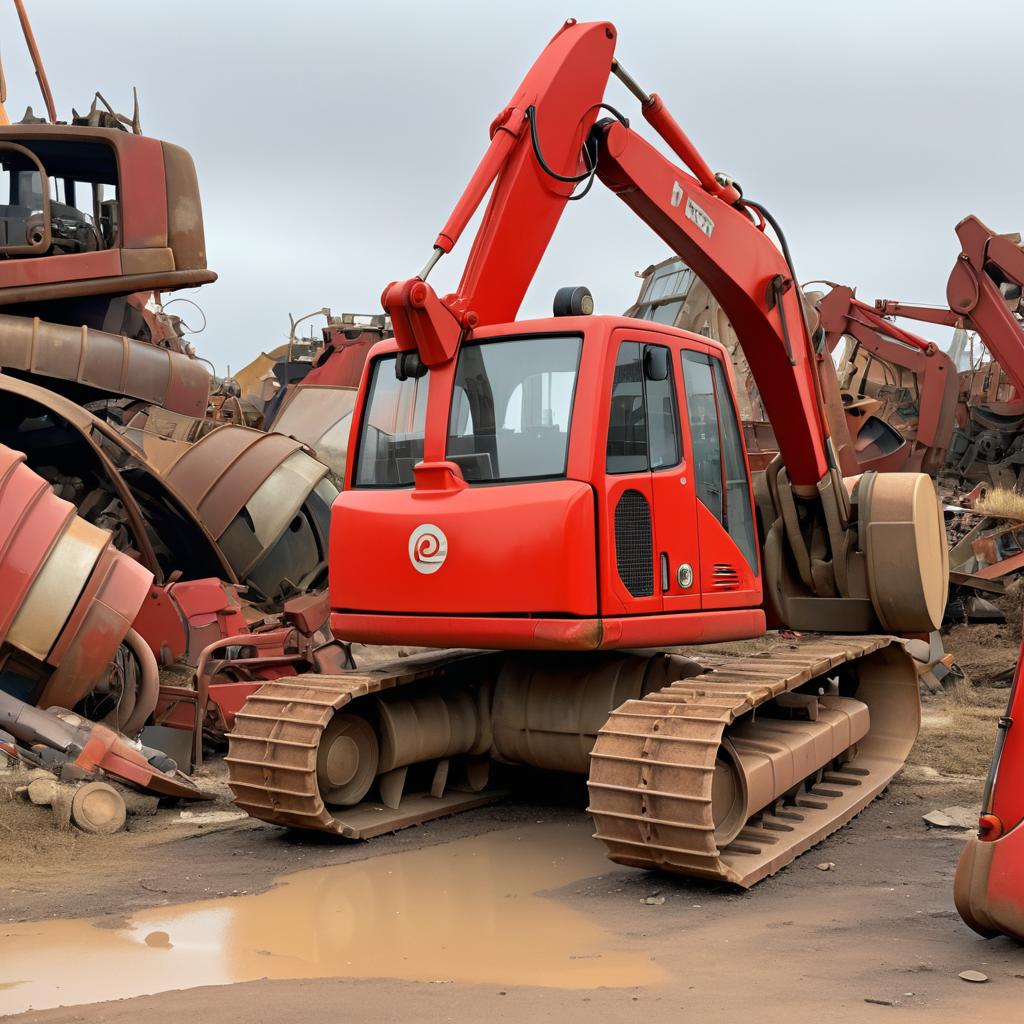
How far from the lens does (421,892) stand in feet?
20.7

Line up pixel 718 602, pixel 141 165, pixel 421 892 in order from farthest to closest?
pixel 141 165
pixel 718 602
pixel 421 892

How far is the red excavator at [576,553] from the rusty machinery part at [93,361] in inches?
249

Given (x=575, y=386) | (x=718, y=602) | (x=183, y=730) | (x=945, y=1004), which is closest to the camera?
(x=945, y=1004)

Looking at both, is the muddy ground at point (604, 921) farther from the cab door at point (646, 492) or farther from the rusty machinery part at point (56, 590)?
the cab door at point (646, 492)

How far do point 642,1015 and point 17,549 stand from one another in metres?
5.47

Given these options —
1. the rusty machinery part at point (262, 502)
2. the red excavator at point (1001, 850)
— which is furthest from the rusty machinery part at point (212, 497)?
the red excavator at point (1001, 850)

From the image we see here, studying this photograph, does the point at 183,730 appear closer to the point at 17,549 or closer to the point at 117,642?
the point at 117,642

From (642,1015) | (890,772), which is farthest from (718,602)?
(642,1015)

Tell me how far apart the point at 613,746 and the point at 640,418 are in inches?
71.8

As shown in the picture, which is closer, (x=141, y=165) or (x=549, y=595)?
(x=549, y=595)

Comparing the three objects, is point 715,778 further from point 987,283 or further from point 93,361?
point 987,283

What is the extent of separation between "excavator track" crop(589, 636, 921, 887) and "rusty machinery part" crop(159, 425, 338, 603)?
7.03 meters

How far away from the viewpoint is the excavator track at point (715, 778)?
19.4ft

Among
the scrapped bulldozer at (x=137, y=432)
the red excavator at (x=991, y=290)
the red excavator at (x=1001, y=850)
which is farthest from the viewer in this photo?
the red excavator at (x=991, y=290)
